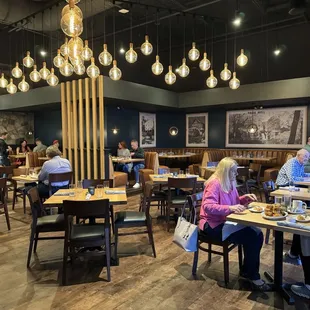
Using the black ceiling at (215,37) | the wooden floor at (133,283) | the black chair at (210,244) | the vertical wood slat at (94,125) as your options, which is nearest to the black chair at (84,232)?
the wooden floor at (133,283)

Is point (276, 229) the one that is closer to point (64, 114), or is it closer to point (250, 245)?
point (250, 245)

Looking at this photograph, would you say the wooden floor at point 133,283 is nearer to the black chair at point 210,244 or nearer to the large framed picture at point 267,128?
the black chair at point 210,244

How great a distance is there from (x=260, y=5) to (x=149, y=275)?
7188 millimetres

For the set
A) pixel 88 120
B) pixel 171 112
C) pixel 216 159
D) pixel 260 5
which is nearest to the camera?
pixel 260 5

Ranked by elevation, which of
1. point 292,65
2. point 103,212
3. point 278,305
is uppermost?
point 292,65

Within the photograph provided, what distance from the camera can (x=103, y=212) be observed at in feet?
9.78

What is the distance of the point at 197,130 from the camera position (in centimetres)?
1167

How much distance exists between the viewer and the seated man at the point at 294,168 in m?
4.47

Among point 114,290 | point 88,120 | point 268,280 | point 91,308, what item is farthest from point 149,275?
point 88,120

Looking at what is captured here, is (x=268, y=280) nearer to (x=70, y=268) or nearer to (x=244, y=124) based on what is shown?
(x=70, y=268)

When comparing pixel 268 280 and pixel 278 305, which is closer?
pixel 278 305

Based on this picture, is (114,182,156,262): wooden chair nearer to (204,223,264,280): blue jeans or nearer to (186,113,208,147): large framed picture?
(204,223,264,280): blue jeans

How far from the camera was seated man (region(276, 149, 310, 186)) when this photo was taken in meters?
4.47

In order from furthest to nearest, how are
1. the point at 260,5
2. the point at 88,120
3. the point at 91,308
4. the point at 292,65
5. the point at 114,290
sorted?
the point at 292,65 < the point at 88,120 < the point at 260,5 < the point at 114,290 < the point at 91,308
